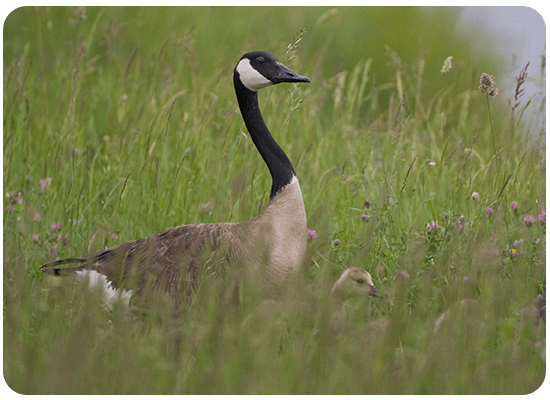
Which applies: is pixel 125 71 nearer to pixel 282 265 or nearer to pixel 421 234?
pixel 282 265

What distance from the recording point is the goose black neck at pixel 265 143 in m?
4.89

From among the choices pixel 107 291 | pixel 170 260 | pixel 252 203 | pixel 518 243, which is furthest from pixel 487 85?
pixel 107 291

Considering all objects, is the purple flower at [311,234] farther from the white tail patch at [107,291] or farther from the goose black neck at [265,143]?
the white tail patch at [107,291]

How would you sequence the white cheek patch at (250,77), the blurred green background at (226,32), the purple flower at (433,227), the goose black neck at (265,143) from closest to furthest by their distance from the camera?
1. the goose black neck at (265,143)
2. the white cheek patch at (250,77)
3. the purple flower at (433,227)
4. the blurred green background at (226,32)

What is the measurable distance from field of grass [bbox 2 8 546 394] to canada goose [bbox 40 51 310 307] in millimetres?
204

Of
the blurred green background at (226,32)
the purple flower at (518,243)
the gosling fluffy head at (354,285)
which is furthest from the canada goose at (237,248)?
the purple flower at (518,243)

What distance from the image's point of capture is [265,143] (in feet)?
16.5

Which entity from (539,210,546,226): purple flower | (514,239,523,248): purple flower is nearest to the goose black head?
(514,239,523,248): purple flower

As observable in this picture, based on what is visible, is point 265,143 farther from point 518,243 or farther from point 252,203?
point 518,243

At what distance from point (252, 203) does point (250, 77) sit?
4.00 feet

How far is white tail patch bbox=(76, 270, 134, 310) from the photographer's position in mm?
4637

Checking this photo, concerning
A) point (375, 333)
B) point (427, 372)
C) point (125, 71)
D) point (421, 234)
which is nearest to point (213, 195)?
point (125, 71)

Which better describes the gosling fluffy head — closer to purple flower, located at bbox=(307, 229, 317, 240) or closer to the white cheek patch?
purple flower, located at bbox=(307, 229, 317, 240)

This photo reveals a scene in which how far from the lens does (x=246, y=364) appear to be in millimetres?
3998
